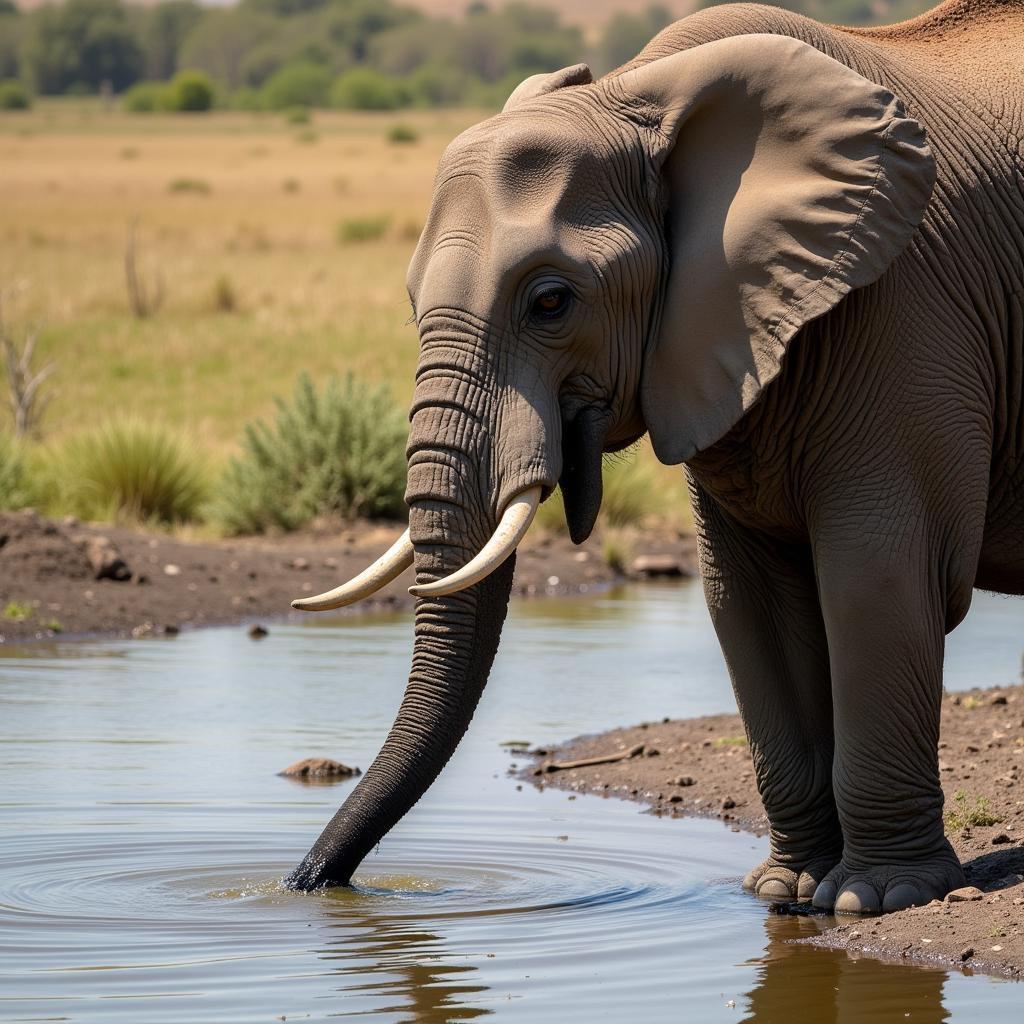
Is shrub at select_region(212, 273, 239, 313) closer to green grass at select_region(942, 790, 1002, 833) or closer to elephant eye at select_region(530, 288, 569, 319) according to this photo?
green grass at select_region(942, 790, 1002, 833)

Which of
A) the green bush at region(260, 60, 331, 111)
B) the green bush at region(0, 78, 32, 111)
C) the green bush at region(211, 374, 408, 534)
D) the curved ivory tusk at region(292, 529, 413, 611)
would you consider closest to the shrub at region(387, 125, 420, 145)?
the green bush at region(0, 78, 32, 111)

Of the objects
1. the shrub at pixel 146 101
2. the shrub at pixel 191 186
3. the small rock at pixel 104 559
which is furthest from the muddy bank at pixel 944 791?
the shrub at pixel 146 101

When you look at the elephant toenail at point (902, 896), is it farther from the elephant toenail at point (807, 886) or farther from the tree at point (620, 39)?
the tree at point (620, 39)

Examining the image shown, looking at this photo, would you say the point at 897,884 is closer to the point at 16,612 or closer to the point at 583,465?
the point at 583,465

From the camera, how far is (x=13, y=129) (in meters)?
91.9

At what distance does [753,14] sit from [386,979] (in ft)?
9.53

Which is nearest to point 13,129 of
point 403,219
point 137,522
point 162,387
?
point 403,219

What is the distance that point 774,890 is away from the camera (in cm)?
686

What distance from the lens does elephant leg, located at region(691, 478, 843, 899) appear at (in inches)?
261

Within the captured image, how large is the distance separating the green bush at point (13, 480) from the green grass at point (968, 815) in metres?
9.95

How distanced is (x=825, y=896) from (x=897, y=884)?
33 cm

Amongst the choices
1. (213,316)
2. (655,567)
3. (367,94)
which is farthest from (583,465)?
(367,94)

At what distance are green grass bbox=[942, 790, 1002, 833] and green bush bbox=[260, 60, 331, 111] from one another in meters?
122

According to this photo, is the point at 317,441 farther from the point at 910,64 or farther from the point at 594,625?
the point at 910,64
